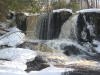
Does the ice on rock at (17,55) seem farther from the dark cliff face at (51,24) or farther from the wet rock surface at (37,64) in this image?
the dark cliff face at (51,24)

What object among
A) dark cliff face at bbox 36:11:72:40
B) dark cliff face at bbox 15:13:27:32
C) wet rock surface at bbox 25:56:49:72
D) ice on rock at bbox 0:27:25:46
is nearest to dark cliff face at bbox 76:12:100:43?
dark cliff face at bbox 36:11:72:40

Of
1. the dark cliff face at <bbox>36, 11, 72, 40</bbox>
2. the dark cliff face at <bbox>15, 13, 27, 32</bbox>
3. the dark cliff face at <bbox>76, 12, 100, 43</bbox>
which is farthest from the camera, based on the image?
the dark cliff face at <bbox>15, 13, 27, 32</bbox>

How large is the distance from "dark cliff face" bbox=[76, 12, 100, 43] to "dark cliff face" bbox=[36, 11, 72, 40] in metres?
1.00

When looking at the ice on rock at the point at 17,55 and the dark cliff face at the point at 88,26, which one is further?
the dark cliff face at the point at 88,26

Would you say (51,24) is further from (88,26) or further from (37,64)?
(37,64)

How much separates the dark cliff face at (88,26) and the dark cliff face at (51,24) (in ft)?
3.29

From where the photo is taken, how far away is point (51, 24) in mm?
19500

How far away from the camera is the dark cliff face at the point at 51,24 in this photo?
19.0 m

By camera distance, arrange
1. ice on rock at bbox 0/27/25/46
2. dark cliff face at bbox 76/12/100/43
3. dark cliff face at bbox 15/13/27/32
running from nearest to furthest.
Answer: ice on rock at bbox 0/27/25/46 → dark cliff face at bbox 76/12/100/43 → dark cliff face at bbox 15/13/27/32

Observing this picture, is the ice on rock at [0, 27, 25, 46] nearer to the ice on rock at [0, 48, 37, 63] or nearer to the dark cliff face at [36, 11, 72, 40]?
the ice on rock at [0, 48, 37, 63]

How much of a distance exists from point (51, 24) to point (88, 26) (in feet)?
8.33

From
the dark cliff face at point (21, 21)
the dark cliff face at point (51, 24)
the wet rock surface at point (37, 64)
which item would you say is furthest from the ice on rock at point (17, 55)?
the dark cliff face at point (21, 21)

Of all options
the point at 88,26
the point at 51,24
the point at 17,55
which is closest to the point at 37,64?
the point at 17,55

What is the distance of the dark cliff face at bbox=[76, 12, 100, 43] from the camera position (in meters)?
17.6
